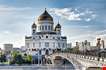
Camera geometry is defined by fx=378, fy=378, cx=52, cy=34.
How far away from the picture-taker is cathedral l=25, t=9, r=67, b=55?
2074 inches

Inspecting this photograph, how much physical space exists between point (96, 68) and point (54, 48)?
4726 cm

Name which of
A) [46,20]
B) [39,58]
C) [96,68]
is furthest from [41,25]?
[96,68]

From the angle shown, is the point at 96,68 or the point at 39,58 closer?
the point at 96,68

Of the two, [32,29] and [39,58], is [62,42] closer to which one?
[32,29]

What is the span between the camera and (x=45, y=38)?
52875 mm

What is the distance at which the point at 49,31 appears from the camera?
54.8 metres

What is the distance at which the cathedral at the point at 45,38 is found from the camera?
52688 mm

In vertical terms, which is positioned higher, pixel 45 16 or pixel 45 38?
pixel 45 16

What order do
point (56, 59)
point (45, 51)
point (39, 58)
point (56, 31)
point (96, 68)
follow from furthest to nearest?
point (56, 31), point (45, 51), point (39, 58), point (56, 59), point (96, 68)

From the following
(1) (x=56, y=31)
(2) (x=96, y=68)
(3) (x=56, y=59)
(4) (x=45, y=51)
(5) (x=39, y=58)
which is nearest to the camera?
(2) (x=96, y=68)

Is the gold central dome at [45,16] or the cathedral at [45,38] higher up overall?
the gold central dome at [45,16]

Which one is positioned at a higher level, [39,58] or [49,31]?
[49,31]

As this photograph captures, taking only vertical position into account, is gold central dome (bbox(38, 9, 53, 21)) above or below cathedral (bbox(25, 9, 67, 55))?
above

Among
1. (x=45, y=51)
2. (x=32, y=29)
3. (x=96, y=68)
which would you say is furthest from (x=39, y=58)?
(x=96, y=68)
